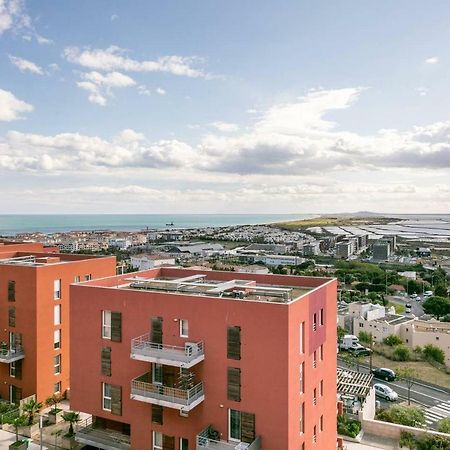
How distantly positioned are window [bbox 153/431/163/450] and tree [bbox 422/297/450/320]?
241 ft

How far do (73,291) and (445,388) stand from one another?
45.4 meters

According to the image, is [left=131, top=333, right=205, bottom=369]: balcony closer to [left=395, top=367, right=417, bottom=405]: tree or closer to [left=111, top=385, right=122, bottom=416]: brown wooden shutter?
[left=111, top=385, right=122, bottom=416]: brown wooden shutter

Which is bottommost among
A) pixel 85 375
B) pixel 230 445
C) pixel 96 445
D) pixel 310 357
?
pixel 96 445

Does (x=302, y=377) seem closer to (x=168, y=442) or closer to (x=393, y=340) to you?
(x=168, y=442)

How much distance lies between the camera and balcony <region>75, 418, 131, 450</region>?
2259cm

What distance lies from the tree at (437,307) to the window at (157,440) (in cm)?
7352

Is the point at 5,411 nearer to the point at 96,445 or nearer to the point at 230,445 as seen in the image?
the point at 96,445

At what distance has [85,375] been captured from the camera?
23281 mm

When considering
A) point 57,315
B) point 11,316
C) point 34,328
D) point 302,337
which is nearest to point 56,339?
point 57,315

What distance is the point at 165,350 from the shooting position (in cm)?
2055

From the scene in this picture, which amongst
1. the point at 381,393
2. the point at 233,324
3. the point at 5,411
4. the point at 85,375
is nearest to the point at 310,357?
the point at 233,324

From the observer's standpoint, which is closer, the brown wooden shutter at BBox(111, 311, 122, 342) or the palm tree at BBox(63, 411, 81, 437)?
the brown wooden shutter at BBox(111, 311, 122, 342)

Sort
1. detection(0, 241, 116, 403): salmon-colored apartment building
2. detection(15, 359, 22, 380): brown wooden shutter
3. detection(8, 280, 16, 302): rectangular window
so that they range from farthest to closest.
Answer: detection(8, 280, 16, 302): rectangular window < detection(15, 359, 22, 380): brown wooden shutter < detection(0, 241, 116, 403): salmon-colored apartment building

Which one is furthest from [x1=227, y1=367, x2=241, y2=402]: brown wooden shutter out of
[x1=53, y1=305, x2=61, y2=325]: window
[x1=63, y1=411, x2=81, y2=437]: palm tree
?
[x1=53, y1=305, x2=61, y2=325]: window
